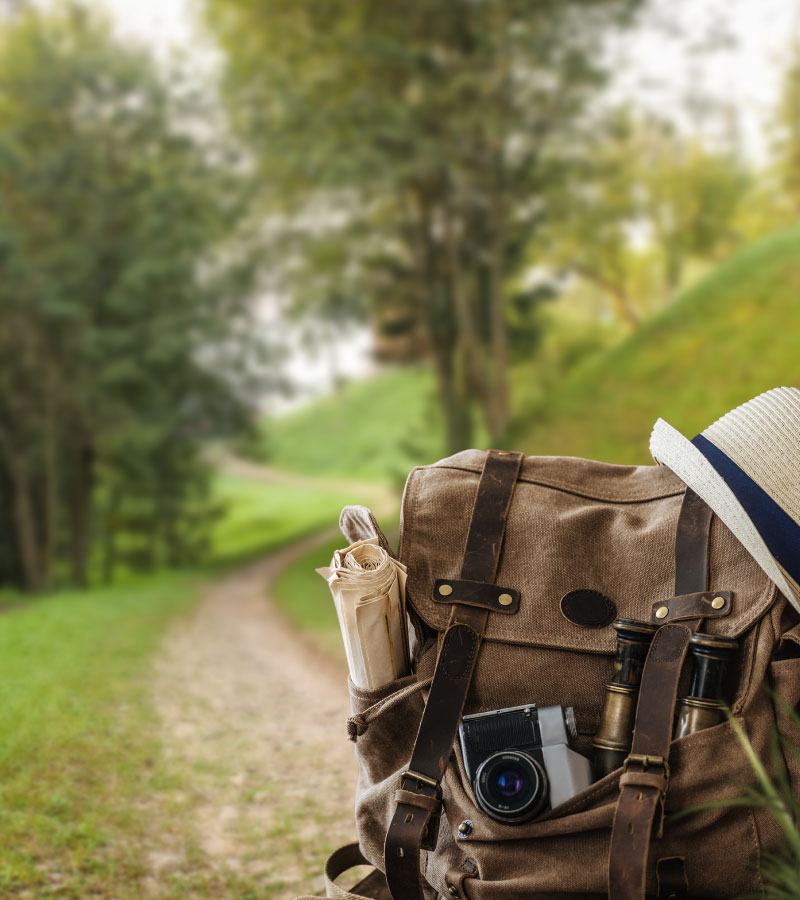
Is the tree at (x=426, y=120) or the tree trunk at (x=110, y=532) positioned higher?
the tree at (x=426, y=120)

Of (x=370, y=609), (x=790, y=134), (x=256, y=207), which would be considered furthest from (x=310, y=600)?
(x=790, y=134)

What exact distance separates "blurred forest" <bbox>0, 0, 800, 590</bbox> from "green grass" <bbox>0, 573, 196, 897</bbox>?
8.23m

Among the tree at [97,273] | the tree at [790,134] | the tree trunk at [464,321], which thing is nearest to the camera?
the tree at [97,273]

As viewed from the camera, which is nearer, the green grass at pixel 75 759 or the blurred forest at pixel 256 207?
the green grass at pixel 75 759

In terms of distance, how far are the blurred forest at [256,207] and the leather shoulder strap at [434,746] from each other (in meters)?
11.6

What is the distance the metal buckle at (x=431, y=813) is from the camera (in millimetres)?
2160

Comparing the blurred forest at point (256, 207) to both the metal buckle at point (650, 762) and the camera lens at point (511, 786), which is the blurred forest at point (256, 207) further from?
the metal buckle at point (650, 762)

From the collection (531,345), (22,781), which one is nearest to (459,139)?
(531,345)

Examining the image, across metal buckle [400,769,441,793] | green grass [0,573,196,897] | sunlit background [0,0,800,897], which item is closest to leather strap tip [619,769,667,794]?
metal buckle [400,769,441,793]

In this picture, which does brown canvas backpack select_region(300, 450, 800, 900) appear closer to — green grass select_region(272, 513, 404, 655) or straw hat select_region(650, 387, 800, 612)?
straw hat select_region(650, 387, 800, 612)

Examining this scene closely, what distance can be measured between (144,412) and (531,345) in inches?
310

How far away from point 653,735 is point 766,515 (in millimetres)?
598

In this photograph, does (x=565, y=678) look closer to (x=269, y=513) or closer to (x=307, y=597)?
(x=307, y=597)

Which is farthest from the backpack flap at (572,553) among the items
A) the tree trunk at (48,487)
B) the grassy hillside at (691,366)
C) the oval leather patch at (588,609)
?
the tree trunk at (48,487)
